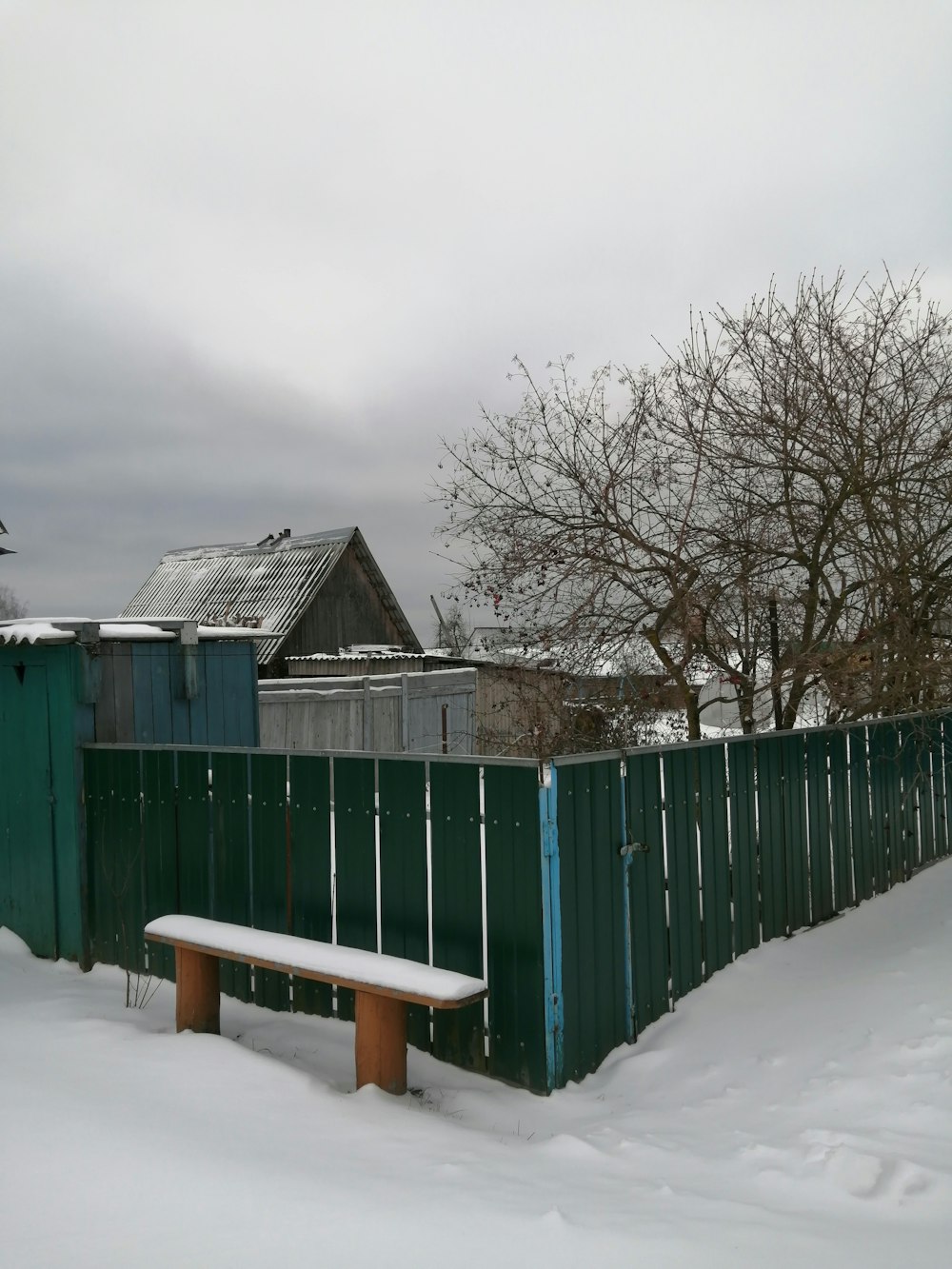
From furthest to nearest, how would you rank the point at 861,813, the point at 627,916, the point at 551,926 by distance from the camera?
the point at 861,813, the point at 627,916, the point at 551,926

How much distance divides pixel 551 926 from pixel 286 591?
17435 millimetres

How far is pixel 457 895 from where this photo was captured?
443 cm

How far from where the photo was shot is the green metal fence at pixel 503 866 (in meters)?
4.22

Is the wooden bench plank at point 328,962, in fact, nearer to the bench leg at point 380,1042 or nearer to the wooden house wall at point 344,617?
the bench leg at point 380,1042

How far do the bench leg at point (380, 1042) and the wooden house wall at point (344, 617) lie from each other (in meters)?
15.7

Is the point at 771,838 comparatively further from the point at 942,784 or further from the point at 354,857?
the point at 942,784

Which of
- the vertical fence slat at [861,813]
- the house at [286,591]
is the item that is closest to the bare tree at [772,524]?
the vertical fence slat at [861,813]

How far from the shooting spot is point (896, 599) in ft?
22.3

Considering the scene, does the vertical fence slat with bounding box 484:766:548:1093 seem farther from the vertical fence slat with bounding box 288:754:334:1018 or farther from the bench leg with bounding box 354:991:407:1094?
the vertical fence slat with bounding box 288:754:334:1018

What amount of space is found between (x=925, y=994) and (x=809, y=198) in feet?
20.5

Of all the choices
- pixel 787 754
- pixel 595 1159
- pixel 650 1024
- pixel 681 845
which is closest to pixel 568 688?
pixel 787 754

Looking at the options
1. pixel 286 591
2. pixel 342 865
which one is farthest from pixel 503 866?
pixel 286 591

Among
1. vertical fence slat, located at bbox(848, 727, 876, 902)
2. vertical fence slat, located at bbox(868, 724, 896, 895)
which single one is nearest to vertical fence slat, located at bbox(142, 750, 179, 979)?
vertical fence slat, located at bbox(848, 727, 876, 902)

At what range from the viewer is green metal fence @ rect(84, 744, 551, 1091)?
4.24 meters
